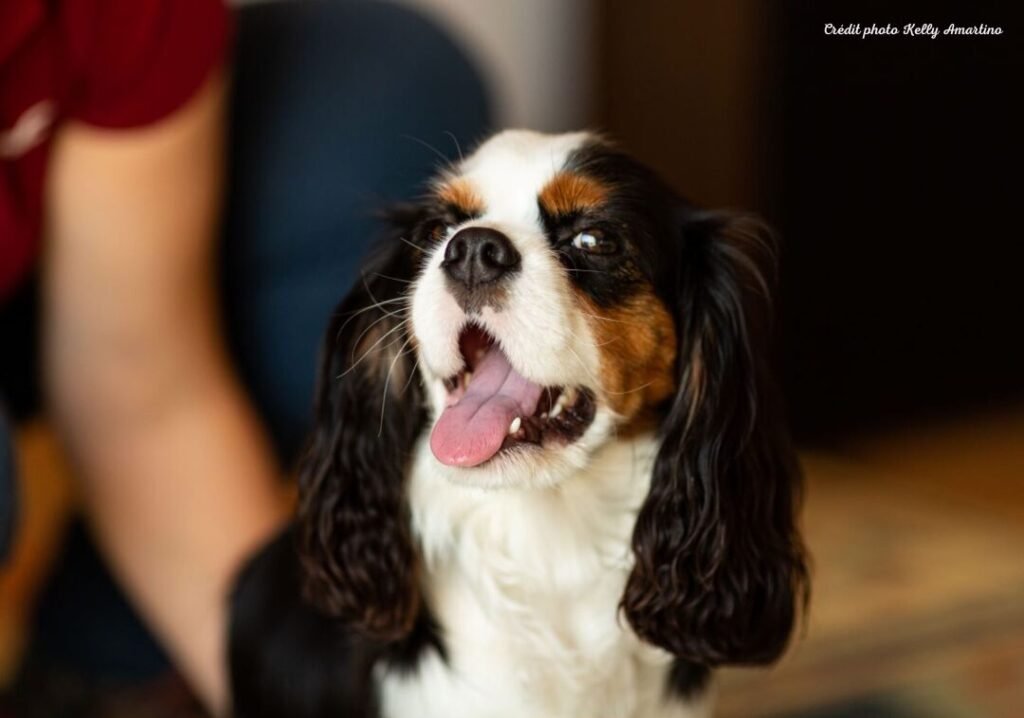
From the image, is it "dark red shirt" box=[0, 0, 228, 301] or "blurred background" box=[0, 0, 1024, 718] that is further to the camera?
"blurred background" box=[0, 0, 1024, 718]

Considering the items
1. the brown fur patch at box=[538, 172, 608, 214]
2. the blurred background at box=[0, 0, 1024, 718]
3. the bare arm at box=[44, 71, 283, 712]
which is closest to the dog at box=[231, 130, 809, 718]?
Answer: the brown fur patch at box=[538, 172, 608, 214]

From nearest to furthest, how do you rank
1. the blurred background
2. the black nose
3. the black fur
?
the black nose
the black fur
the blurred background

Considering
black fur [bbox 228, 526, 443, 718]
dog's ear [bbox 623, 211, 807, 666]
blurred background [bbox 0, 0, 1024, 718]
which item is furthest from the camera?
blurred background [bbox 0, 0, 1024, 718]

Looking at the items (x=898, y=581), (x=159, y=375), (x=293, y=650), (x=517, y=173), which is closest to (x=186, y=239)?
(x=159, y=375)

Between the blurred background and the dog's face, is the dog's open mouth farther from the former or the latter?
the blurred background

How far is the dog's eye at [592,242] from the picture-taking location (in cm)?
103

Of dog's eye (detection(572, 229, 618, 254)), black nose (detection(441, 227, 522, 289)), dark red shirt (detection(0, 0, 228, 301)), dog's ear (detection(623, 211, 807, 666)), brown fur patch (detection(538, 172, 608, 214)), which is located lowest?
dog's ear (detection(623, 211, 807, 666))

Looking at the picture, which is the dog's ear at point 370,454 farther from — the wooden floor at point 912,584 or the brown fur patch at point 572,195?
the wooden floor at point 912,584

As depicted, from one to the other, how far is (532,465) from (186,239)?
2.41 feet

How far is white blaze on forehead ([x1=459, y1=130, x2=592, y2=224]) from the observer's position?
103 cm

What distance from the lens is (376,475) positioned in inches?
45.4

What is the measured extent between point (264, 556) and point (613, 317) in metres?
0.55

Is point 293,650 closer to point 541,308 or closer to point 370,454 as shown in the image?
point 370,454

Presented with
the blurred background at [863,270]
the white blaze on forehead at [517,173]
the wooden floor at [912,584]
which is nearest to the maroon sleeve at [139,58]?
the blurred background at [863,270]
